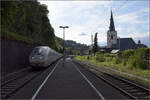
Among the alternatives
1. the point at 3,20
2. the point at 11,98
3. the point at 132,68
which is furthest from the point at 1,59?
the point at 132,68

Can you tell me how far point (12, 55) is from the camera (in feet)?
57.2

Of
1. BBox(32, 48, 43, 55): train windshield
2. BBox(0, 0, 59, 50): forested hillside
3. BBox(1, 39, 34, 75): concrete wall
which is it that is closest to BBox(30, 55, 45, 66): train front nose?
BBox(32, 48, 43, 55): train windshield

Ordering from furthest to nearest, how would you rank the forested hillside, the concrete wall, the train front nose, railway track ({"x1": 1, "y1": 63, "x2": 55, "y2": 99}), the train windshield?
the train windshield, the train front nose, the concrete wall, the forested hillside, railway track ({"x1": 1, "y1": 63, "x2": 55, "y2": 99})

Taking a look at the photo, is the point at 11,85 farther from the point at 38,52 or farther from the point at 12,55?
the point at 38,52

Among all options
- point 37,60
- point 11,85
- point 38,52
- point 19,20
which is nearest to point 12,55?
point 37,60

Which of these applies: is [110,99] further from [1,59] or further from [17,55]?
[17,55]

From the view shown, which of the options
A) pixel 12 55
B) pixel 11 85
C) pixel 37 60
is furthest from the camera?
pixel 37 60

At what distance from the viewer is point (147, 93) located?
8.30 m

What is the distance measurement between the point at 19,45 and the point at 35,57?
2.78 m

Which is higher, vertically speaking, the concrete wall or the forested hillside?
the forested hillside

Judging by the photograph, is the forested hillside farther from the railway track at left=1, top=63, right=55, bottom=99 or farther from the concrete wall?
the railway track at left=1, top=63, right=55, bottom=99

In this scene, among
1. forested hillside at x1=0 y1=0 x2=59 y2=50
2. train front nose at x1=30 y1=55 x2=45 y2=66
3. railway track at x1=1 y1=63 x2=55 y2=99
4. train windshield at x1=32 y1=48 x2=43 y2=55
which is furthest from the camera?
train windshield at x1=32 y1=48 x2=43 y2=55

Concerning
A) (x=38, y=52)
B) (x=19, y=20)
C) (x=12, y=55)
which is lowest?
(x=12, y=55)

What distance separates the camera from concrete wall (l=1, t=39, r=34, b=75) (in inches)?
595
